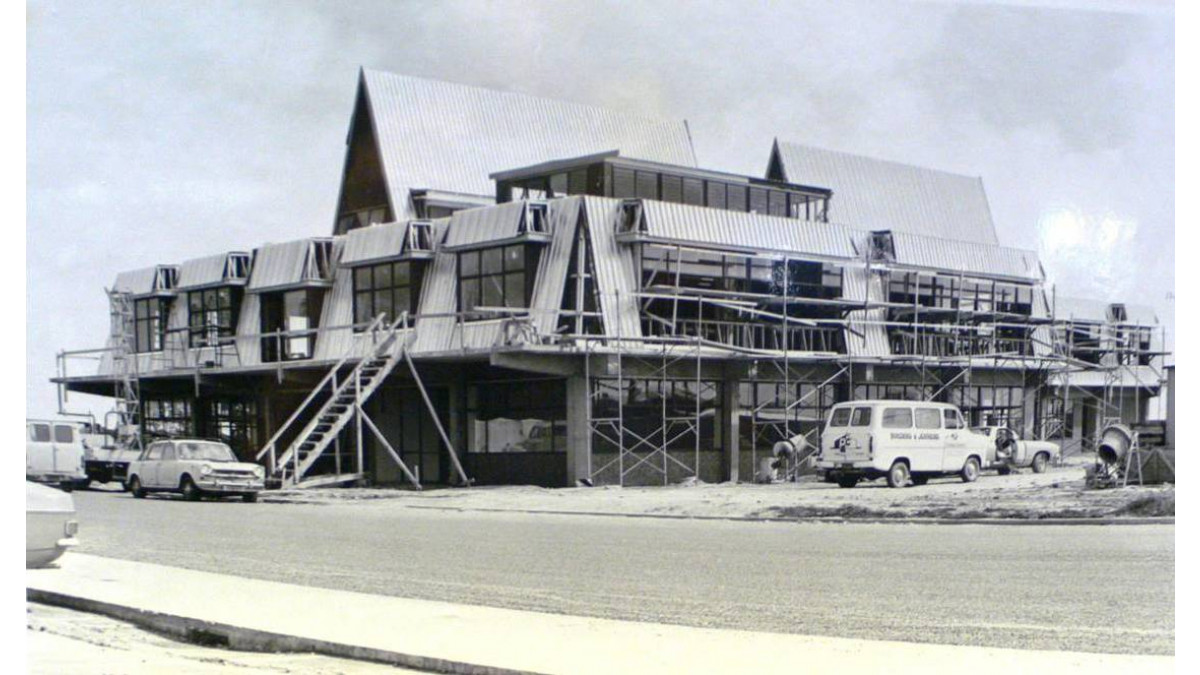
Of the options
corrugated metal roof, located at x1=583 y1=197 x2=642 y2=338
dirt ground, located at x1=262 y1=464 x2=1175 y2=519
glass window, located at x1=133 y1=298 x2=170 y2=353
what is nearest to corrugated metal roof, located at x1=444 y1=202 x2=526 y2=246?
corrugated metal roof, located at x1=583 y1=197 x2=642 y2=338

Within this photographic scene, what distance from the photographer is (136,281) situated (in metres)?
9.30

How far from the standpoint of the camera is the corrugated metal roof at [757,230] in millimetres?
10633

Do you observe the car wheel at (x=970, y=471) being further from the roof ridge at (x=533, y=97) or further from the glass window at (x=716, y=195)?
the roof ridge at (x=533, y=97)

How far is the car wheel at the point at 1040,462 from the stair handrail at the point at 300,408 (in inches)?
237

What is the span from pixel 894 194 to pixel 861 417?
1.73 meters

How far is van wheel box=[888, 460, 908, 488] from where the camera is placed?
15386 mm

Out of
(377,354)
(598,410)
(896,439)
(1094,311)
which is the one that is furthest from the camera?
(896,439)

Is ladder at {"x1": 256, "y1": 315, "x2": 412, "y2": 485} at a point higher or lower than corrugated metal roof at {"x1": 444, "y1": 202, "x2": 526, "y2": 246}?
lower

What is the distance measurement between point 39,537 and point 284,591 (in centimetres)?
147

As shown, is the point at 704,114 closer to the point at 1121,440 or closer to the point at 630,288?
the point at 630,288

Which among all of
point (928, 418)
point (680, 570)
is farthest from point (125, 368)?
point (928, 418)

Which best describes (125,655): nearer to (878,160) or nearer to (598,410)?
(598,410)

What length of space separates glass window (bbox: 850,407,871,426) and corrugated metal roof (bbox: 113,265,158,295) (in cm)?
502

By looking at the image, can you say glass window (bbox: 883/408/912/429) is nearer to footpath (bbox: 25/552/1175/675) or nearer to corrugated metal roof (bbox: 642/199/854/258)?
corrugated metal roof (bbox: 642/199/854/258)
